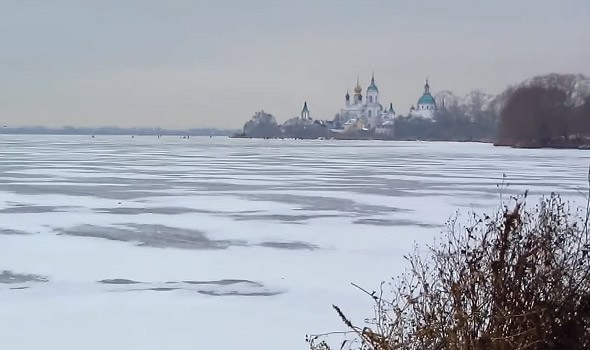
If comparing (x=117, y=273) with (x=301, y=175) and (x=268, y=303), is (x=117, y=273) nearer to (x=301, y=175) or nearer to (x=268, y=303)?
(x=268, y=303)

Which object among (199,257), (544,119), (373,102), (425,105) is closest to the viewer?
(199,257)

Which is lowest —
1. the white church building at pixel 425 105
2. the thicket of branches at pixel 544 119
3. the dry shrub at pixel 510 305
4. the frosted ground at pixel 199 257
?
the frosted ground at pixel 199 257

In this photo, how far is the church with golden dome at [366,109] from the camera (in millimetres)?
141925

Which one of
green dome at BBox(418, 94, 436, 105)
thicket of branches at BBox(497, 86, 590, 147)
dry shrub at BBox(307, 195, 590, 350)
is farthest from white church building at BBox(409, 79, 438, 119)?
dry shrub at BBox(307, 195, 590, 350)

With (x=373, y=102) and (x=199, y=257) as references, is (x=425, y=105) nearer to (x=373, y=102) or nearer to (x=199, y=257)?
(x=373, y=102)

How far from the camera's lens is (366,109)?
144 metres

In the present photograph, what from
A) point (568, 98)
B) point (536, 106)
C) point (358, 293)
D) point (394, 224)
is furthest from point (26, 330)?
point (568, 98)

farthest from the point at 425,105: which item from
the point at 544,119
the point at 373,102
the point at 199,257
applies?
the point at 199,257

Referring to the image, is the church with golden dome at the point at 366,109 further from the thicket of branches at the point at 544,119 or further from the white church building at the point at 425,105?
the thicket of branches at the point at 544,119

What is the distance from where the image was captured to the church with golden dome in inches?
5588

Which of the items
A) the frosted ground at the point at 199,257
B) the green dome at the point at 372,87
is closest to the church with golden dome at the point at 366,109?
the green dome at the point at 372,87

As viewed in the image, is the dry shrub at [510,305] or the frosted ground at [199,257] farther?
the frosted ground at [199,257]

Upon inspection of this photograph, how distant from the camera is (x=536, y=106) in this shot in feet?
181

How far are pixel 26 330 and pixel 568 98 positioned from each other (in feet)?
198
